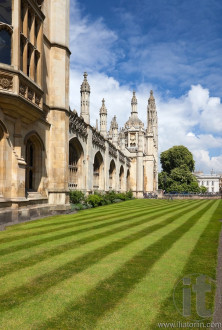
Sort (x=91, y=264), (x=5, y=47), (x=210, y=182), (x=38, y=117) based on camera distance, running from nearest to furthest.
→ (x=91, y=264)
(x=5, y=47)
(x=38, y=117)
(x=210, y=182)

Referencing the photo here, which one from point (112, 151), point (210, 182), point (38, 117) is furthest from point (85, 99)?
point (210, 182)

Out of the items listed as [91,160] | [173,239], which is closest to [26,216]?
[173,239]

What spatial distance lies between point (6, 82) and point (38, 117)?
285cm

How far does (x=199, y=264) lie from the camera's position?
5.75 meters

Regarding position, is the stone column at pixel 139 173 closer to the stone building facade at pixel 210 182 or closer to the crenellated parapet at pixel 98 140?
the crenellated parapet at pixel 98 140

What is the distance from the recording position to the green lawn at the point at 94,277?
3.48m

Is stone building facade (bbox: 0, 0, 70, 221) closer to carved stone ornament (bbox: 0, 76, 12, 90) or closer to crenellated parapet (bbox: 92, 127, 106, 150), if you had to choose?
carved stone ornament (bbox: 0, 76, 12, 90)

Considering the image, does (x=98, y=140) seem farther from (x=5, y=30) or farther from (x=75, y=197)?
(x=5, y=30)

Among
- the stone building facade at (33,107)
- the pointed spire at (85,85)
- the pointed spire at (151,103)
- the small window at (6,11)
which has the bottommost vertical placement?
the stone building facade at (33,107)

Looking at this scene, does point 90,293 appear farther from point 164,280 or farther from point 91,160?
point 91,160

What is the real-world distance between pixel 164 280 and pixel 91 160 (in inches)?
788

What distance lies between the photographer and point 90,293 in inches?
164

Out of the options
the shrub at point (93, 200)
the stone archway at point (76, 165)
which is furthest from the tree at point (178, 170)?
the stone archway at point (76, 165)

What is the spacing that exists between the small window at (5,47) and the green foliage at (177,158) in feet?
195
